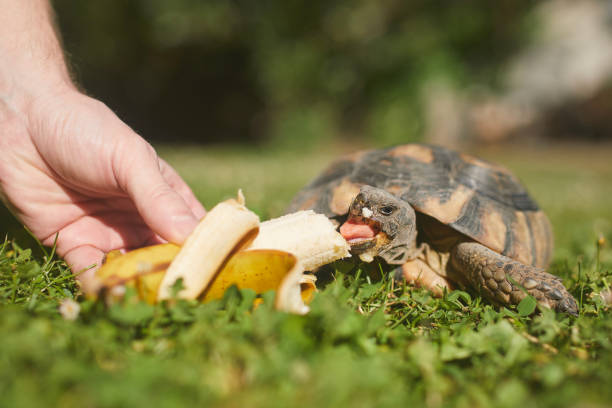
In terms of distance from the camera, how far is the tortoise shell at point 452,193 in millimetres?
1968

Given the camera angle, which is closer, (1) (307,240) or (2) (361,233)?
(1) (307,240)

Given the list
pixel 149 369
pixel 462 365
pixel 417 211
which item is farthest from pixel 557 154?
pixel 149 369

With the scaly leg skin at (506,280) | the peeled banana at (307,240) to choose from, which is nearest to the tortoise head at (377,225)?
the peeled banana at (307,240)

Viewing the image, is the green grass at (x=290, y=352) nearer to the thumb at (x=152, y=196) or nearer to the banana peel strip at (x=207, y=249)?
the banana peel strip at (x=207, y=249)

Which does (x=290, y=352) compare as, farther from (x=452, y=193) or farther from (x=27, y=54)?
(x=27, y=54)

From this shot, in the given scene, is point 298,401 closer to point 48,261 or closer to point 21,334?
point 21,334

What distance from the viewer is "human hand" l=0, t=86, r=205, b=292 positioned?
1502 millimetres

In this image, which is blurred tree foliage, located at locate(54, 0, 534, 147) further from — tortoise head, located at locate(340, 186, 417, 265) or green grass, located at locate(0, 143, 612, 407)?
green grass, located at locate(0, 143, 612, 407)

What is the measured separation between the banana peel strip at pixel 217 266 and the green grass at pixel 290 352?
0.07m

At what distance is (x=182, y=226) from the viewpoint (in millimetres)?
1351

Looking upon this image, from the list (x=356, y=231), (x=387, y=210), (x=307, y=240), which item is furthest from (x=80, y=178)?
(x=387, y=210)

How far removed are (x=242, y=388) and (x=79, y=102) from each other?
136 cm

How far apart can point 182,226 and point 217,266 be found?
173 millimetres

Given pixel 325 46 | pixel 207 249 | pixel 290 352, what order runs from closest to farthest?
pixel 290 352 → pixel 207 249 → pixel 325 46
